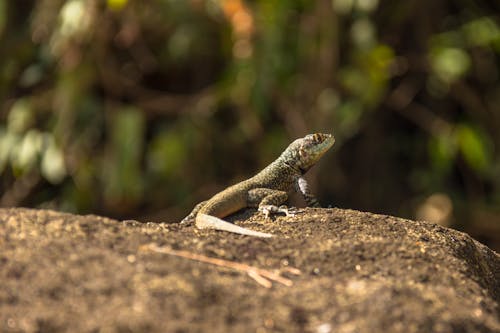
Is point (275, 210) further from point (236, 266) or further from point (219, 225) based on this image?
point (236, 266)

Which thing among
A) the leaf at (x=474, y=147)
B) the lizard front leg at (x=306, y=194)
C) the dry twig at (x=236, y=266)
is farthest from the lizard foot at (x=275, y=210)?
the leaf at (x=474, y=147)

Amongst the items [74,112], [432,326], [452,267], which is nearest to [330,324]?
[432,326]

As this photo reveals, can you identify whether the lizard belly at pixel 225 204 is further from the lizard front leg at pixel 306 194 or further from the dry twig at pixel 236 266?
the dry twig at pixel 236 266

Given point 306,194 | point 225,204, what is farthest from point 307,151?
point 225,204

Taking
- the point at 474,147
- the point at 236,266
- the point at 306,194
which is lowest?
the point at 474,147

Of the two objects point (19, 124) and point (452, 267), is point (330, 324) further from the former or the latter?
point (19, 124)

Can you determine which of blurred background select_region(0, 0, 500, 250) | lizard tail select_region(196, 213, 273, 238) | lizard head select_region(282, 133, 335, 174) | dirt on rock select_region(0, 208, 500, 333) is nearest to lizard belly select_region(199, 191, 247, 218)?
lizard tail select_region(196, 213, 273, 238)

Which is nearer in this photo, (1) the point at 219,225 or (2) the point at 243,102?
(1) the point at 219,225
